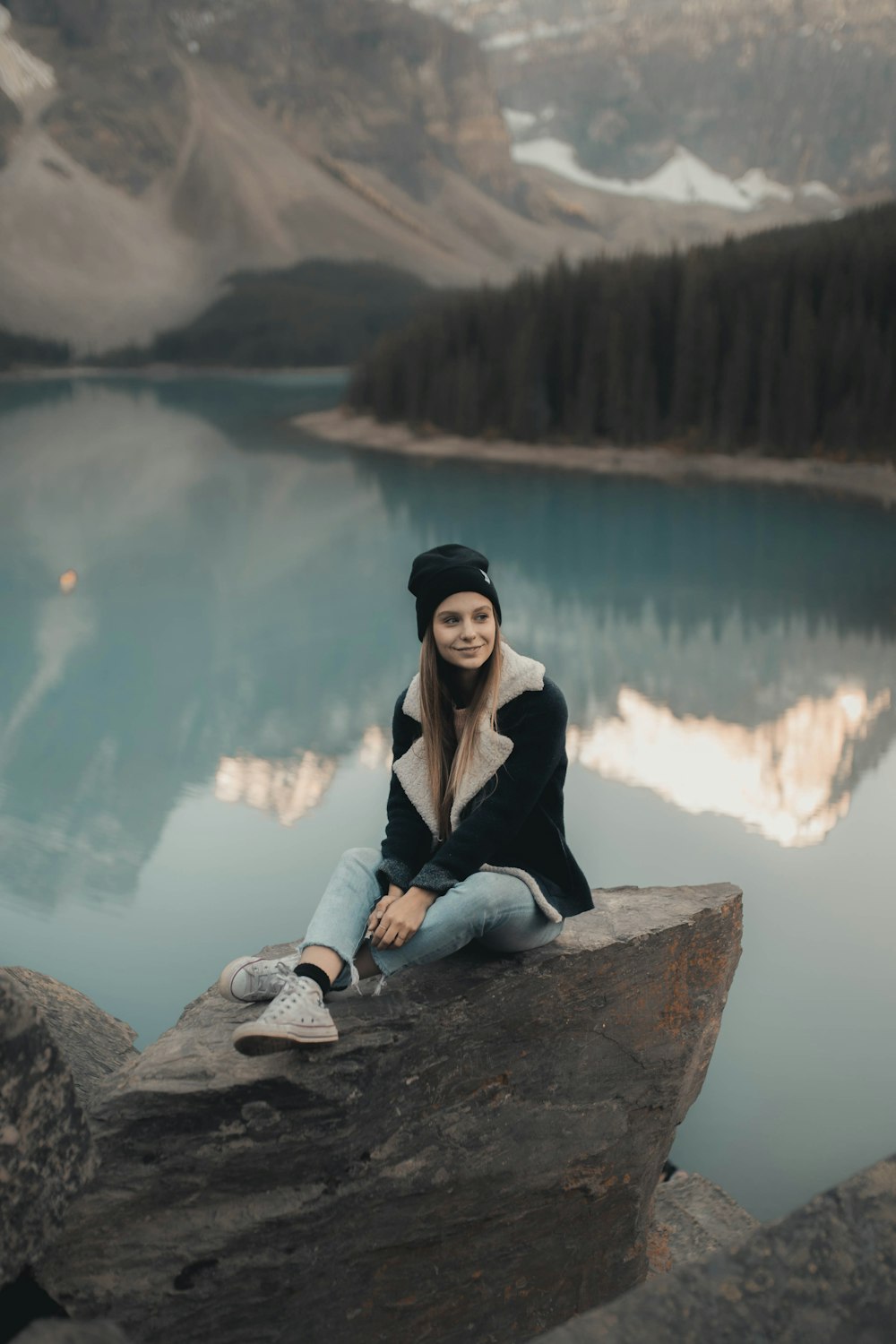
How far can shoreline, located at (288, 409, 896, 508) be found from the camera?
26.4m

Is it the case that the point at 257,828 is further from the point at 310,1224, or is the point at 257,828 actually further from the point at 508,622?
the point at 508,622

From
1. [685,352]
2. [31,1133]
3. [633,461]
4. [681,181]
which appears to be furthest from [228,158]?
[31,1133]

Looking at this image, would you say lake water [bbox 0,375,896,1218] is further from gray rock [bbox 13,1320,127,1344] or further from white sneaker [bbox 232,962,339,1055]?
gray rock [bbox 13,1320,127,1344]

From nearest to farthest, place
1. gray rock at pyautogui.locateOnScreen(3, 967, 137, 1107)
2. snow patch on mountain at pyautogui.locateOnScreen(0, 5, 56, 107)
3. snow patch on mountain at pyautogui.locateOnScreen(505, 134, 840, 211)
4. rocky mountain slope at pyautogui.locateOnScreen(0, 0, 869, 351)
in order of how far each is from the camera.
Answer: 1. gray rock at pyautogui.locateOnScreen(3, 967, 137, 1107)
2. rocky mountain slope at pyautogui.locateOnScreen(0, 0, 869, 351)
3. snow patch on mountain at pyautogui.locateOnScreen(0, 5, 56, 107)
4. snow patch on mountain at pyautogui.locateOnScreen(505, 134, 840, 211)

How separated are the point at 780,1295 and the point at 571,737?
7.90 m

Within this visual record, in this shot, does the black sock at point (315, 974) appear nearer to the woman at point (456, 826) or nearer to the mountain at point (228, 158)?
the woman at point (456, 826)

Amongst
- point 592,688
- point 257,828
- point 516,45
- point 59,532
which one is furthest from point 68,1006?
point 516,45

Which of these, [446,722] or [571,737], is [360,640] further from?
[446,722]

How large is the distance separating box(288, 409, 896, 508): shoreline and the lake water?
3.97 meters

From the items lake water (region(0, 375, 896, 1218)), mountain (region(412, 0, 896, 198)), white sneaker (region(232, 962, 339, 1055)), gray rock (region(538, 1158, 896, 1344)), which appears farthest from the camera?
mountain (region(412, 0, 896, 198))

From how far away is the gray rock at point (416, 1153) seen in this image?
2.67 m

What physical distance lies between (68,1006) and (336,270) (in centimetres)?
9558

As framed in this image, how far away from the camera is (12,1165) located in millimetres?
2195

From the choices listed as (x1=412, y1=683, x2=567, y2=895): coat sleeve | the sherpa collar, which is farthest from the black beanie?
(x1=412, y1=683, x2=567, y2=895): coat sleeve
